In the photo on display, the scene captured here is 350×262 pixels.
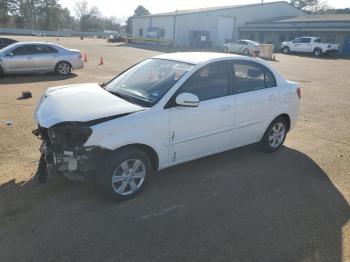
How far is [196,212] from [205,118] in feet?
4.49

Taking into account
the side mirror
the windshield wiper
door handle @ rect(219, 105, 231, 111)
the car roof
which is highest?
the car roof

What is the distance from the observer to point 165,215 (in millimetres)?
4148

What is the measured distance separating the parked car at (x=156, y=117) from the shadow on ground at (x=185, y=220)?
0.35 m

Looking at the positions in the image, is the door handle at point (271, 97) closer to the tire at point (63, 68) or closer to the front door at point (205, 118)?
the front door at point (205, 118)

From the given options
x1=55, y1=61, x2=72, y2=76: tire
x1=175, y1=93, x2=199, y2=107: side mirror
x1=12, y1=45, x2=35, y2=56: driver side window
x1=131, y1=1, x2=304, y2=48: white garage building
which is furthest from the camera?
x1=131, y1=1, x2=304, y2=48: white garage building

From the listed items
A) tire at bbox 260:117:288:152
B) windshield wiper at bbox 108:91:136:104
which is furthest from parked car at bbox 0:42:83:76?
tire at bbox 260:117:288:152

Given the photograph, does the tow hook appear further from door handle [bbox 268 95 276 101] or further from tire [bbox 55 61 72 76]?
tire [bbox 55 61 72 76]

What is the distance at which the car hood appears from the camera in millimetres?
4121

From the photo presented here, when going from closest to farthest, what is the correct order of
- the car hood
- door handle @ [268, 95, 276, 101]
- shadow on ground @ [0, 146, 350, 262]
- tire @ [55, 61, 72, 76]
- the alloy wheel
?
shadow on ground @ [0, 146, 350, 262] < the car hood < the alloy wheel < door handle @ [268, 95, 276, 101] < tire @ [55, 61, 72, 76]

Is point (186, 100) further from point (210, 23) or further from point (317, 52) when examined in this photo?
point (210, 23)

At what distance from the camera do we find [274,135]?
6.29m

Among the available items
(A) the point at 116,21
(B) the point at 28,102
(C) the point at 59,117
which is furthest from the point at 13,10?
(C) the point at 59,117

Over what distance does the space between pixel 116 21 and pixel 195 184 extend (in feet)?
448

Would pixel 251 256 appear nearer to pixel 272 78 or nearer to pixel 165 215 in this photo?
pixel 165 215
